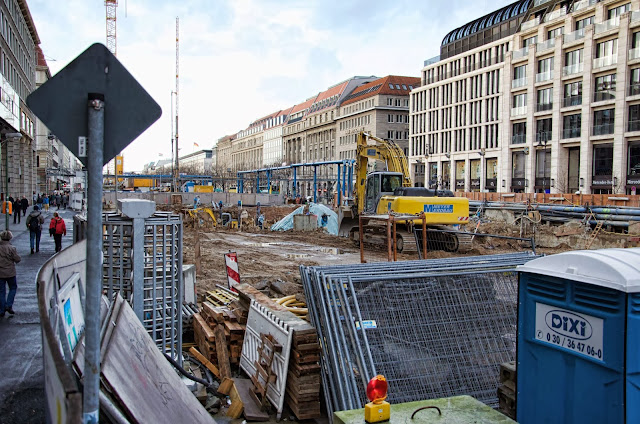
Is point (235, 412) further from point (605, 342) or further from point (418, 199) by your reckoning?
point (418, 199)

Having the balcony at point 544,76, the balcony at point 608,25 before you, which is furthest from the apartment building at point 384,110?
the balcony at point 608,25

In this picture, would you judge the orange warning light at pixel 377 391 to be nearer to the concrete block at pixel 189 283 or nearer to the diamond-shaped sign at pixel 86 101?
the diamond-shaped sign at pixel 86 101

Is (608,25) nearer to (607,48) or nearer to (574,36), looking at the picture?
(607,48)

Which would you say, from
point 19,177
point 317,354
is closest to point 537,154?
point 19,177

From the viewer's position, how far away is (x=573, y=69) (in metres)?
55.3

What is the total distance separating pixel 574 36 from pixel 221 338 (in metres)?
58.1

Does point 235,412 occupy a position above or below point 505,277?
below

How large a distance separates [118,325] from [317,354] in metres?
2.66

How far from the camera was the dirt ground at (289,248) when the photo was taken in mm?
16203

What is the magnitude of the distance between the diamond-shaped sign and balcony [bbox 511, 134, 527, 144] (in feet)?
210

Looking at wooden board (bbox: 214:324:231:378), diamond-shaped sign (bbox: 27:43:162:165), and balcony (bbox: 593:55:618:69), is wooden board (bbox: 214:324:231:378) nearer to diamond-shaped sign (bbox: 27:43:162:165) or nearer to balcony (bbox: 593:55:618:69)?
diamond-shaped sign (bbox: 27:43:162:165)

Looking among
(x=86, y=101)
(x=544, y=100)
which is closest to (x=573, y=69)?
(x=544, y=100)

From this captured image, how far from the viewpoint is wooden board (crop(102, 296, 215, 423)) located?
3471 millimetres

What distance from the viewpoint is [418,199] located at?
65.7ft
